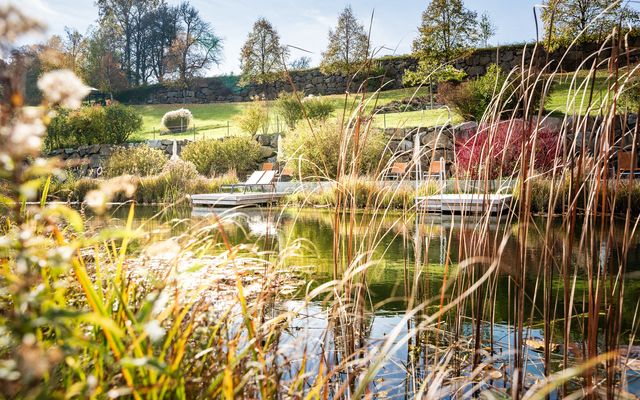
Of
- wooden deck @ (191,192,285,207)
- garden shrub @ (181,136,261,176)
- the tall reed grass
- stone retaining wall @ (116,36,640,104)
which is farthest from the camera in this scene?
stone retaining wall @ (116,36,640,104)

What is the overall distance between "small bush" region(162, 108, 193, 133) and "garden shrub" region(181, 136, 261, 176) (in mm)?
6105

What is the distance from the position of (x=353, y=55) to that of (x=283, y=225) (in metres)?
18.5

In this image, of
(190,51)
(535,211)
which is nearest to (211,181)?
(535,211)

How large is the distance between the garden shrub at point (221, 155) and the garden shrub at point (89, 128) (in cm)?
427

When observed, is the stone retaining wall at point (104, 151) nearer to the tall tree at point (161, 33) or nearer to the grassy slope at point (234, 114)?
the grassy slope at point (234, 114)

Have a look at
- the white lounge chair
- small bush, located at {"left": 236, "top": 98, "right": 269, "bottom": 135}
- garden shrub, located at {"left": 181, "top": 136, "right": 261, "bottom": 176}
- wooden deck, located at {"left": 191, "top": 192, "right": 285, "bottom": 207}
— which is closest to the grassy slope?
small bush, located at {"left": 236, "top": 98, "right": 269, "bottom": 135}

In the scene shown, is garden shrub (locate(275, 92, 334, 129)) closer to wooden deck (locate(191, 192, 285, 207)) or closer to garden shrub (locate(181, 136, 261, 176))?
garden shrub (locate(181, 136, 261, 176))

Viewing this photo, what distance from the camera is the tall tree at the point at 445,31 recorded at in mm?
17625

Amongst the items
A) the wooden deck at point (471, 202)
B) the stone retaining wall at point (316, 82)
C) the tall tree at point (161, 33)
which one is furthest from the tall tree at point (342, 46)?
the wooden deck at point (471, 202)

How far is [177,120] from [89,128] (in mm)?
3765

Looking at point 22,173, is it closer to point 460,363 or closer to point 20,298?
point 20,298

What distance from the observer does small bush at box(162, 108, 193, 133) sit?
20.5 meters

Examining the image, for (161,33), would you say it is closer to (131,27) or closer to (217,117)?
(131,27)

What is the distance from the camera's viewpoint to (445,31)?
17.9 metres
